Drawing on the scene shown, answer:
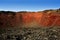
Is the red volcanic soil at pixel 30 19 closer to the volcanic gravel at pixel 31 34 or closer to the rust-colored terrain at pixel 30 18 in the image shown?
the rust-colored terrain at pixel 30 18

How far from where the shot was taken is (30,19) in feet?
138

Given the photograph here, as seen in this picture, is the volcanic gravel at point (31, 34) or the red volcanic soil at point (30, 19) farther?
the red volcanic soil at point (30, 19)

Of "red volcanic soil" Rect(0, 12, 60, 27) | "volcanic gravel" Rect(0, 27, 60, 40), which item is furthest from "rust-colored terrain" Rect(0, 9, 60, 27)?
"volcanic gravel" Rect(0, 27, 60, 40)

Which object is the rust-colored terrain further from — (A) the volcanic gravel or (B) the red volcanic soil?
(A) the volcanic gravel

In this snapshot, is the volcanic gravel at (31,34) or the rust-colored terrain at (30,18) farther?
the rust-colored terrain at (30,18)

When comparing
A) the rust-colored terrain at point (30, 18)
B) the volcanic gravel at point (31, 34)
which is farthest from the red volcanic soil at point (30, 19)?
the volcanic gravel at point (31, 34)

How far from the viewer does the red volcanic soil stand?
40375 millimetres

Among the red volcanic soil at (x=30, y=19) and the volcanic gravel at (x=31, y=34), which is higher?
the red volcanic soil at (x=30, y=19)

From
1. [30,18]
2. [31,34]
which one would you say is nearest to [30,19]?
[30,18]

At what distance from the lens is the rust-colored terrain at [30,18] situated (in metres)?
40.4

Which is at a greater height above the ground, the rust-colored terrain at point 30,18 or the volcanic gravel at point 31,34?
the rust-colored terrain at point 30,18

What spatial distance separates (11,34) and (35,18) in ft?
25.4

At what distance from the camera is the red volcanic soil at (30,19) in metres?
40.4

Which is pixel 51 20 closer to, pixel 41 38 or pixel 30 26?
pixel 30 26
